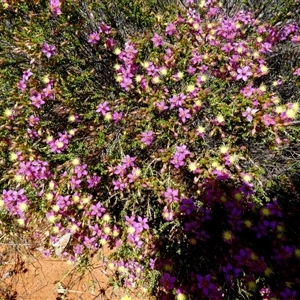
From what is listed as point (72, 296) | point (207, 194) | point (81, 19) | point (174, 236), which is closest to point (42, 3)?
point (81, 19)

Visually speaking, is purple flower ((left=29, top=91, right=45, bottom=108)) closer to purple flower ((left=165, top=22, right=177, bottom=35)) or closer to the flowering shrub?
the flowering shrub

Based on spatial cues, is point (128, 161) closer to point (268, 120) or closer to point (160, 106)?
point (160, 106)

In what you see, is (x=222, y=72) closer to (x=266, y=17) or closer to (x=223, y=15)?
(x=223, y=15)

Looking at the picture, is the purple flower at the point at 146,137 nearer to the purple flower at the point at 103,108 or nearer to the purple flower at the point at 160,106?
the purple flower at the point at 160,106

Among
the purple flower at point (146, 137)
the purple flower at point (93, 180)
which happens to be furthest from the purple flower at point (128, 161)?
the purple flower at point (93, 180)

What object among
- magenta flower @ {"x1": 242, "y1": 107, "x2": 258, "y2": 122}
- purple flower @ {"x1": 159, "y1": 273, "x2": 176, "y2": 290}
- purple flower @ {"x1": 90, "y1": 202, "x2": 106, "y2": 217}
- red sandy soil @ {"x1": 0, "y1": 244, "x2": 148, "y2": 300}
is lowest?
red sandy soil @ {"x1": 0, "y1": 244, "x2": 148, "y2": 300}

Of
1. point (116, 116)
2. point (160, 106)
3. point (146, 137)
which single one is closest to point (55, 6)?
point (116, 116)

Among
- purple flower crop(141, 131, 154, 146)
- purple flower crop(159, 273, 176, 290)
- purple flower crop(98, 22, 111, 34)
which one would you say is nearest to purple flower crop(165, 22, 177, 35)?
purple flower crop(98, 22, 111, 34)
